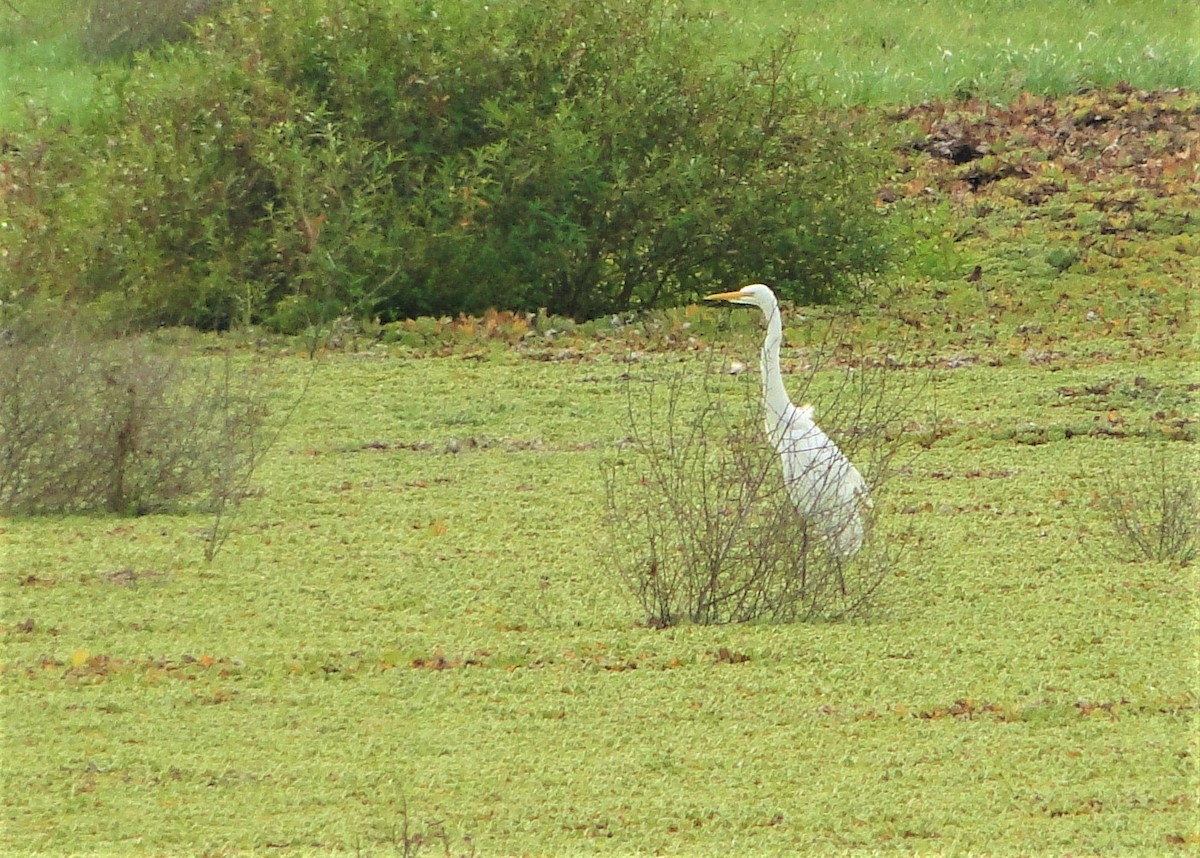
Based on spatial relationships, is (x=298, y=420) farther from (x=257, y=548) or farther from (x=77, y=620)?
(x=77, y=620)

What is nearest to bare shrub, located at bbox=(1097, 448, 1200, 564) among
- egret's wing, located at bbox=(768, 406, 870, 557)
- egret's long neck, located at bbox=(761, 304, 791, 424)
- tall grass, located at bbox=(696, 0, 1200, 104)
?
egret's wing, located at bbox=(768, 406, 870, 557)

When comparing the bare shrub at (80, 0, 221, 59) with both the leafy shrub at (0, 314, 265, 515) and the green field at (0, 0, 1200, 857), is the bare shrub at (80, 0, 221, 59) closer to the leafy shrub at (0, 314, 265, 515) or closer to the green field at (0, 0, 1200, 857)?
the green field at (0, 0, 1200, 857)

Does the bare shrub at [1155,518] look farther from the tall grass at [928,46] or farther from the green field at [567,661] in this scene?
the tall grass at [928,46]

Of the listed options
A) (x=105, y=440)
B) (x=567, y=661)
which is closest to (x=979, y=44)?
(x=105, y=440)

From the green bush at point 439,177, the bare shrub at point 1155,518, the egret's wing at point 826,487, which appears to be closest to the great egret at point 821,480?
the egret's wing at point 826,487

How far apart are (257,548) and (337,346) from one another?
5238 millimetres

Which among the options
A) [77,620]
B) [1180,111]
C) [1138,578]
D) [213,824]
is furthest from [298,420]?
[1180,111]

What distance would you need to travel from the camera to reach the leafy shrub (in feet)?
27.5

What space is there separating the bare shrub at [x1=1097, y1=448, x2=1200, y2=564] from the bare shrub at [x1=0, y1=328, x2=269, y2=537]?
3.55 meters

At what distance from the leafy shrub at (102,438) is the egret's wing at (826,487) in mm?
2344

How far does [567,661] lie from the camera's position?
623 centimetres

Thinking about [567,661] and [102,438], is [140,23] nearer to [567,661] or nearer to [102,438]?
[102,438]

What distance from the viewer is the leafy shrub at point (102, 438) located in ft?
27.5

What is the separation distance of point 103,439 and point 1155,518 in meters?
4.41
